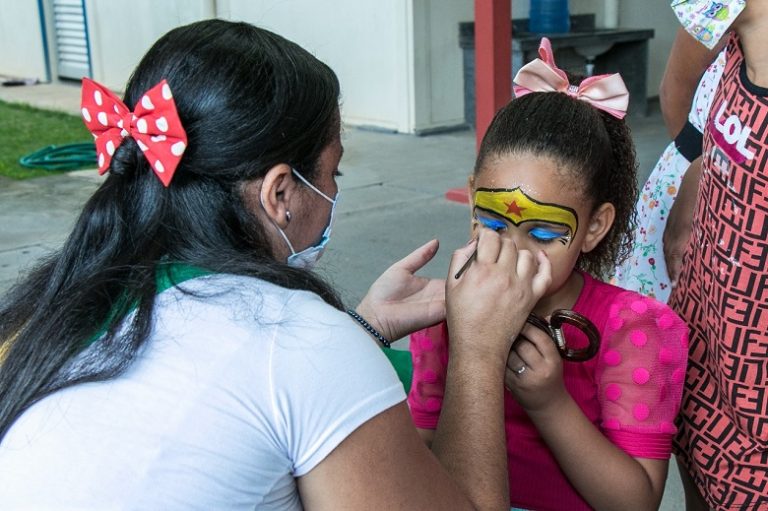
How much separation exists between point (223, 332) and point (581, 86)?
0.92 meters

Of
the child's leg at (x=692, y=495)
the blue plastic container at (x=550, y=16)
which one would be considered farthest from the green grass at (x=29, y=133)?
the child's leg at (x=692, y=495)

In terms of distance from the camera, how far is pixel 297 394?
4.19 ft

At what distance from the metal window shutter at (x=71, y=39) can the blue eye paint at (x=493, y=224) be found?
1245cm

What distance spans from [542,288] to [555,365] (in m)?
0.13

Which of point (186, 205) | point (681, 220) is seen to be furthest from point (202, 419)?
point (681, 220)

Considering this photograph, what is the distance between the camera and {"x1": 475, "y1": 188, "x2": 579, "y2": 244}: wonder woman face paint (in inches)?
67.9

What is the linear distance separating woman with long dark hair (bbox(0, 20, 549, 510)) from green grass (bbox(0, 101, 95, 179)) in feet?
23.0

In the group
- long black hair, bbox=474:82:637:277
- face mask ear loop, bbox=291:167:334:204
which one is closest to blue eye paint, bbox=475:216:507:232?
long black hair, bbox=474:82:637:277

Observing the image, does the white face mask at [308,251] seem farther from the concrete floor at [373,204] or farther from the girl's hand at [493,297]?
the concrete floor at [373,204]

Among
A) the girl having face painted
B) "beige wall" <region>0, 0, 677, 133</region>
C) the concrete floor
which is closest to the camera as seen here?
the girl having face painted

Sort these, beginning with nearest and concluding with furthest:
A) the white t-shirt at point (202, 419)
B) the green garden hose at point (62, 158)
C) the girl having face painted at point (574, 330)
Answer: the white t-shirt at point (202, 419)
the girl having face painted at point (574, 330)
the green garden hose at point (62, 158)

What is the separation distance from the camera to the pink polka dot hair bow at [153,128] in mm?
1408

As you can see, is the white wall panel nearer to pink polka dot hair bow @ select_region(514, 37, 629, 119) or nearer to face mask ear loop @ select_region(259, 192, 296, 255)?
pink polka dot hair bow @ select_region(514, 37, 629, 119)

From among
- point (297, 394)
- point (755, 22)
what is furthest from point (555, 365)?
point (755, 22)
